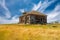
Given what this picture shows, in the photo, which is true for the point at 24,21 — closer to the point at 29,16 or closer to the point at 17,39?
the point at 29,16

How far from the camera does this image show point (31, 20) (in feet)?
113

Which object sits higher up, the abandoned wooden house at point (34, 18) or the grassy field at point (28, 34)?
the abandoned wooden house at point (34, 18)

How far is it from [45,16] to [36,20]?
87.6 inches

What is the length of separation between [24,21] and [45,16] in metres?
4.69

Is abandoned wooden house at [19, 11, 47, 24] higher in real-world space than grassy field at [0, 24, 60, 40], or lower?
higher

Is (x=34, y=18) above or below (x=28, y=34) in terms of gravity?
above

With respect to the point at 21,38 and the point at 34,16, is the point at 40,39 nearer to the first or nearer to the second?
the point at 21,38

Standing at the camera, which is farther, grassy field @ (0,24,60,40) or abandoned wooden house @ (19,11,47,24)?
abandoned wooden house @ (19,11,47,24)

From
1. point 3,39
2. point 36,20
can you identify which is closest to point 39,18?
point 36,20

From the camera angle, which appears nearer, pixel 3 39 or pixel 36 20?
pixel 3 39

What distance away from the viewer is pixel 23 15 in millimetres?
35625

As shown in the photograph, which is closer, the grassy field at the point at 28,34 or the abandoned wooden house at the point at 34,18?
the grassy field at the point at 28,34

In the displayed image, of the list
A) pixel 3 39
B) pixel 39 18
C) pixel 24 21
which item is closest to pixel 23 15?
pixel 24 21

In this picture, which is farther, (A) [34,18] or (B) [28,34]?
(A) [34,18]
